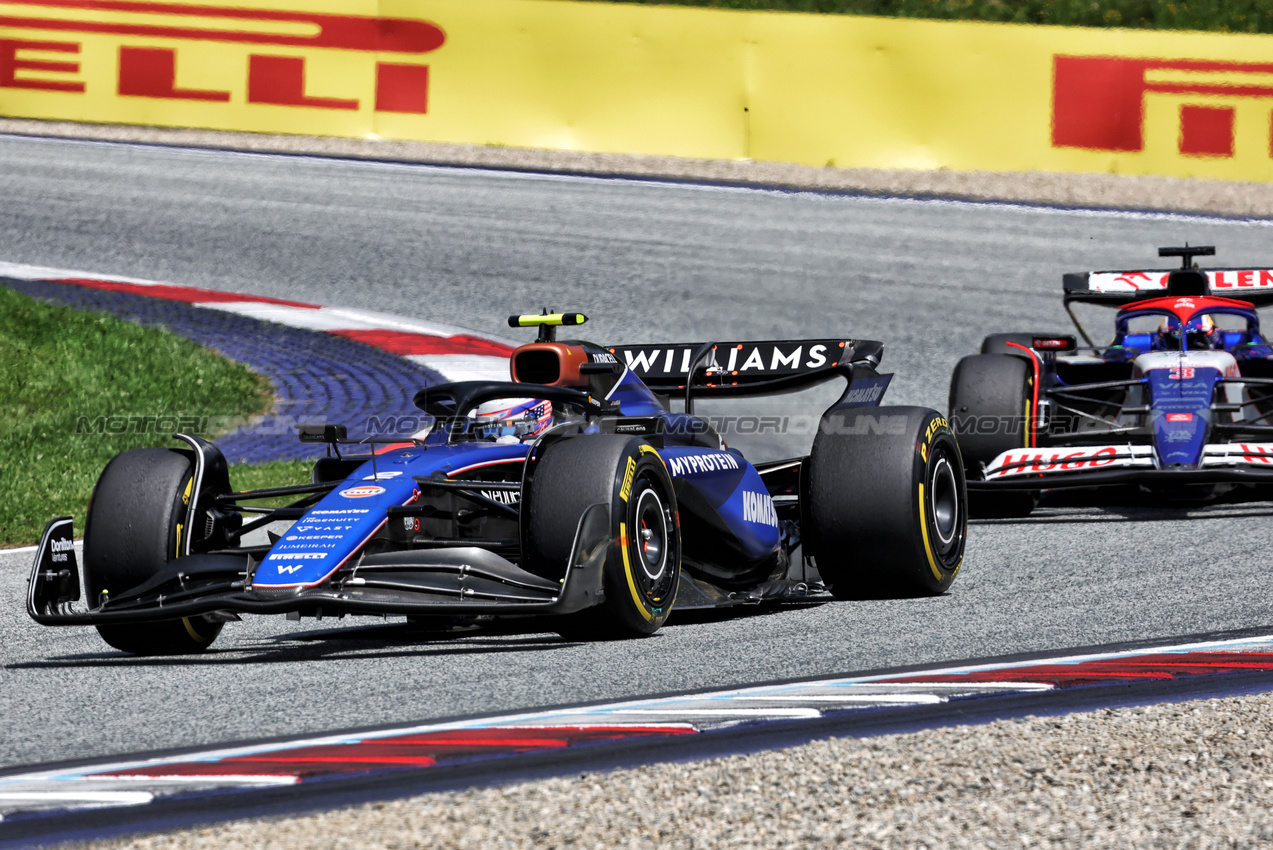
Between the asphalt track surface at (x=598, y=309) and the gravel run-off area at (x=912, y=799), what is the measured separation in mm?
1118

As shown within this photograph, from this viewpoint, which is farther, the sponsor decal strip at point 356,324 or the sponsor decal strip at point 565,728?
the sponsor decal strip at point 356,324

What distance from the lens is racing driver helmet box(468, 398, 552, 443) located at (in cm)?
728

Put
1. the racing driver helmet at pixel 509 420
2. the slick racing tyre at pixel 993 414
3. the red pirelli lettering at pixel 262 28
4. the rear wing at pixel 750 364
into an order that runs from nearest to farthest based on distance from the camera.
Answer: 1. the racing driver helmet at pixel 509 420
2. the rear wing at pixel 750 364
3. the slick racing tyre at pixel 993 414
4. the red pirelli lettering at pixel 262 28

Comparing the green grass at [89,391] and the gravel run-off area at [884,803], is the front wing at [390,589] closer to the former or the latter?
the gravel run-off area at [884,803]

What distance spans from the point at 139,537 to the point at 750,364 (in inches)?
130

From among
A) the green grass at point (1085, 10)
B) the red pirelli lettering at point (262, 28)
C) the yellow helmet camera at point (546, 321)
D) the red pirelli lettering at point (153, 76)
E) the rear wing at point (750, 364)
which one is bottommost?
the rear wing at point (750, 364)

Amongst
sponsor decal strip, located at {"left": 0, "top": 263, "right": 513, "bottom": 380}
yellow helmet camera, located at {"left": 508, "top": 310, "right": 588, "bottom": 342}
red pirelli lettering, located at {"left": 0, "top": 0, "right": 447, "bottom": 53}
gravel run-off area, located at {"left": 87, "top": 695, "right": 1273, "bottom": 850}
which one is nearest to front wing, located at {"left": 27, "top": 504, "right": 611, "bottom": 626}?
gravel run-off area, located at {"left": 87, "top": 695, "right": 1273, "bottom": 850}

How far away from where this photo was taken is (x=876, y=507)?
7660mm

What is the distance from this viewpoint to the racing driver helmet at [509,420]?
728 cm

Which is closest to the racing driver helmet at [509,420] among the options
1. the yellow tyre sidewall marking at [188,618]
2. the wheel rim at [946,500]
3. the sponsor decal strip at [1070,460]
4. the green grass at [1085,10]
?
the yellow tyre sidewall marking at [188,618]

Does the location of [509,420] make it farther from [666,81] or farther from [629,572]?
[666,81]

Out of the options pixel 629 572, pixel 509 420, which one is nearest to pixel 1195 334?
pixel 509 420

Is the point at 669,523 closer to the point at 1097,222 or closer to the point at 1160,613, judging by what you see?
the point at 1160,613

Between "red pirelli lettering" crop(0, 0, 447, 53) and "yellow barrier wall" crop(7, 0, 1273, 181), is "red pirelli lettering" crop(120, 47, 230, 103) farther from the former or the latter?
"red pirelli lettering" crop(0, 0, 447, 53)
